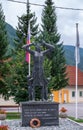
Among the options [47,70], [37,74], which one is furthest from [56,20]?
[37,74]

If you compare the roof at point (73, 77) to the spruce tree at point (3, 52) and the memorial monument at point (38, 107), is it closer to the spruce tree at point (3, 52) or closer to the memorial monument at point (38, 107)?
the spruce tree at point (3, 52)

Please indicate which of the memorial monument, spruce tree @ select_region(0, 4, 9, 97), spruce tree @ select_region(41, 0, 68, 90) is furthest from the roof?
the memorial monument

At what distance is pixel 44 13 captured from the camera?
152ft

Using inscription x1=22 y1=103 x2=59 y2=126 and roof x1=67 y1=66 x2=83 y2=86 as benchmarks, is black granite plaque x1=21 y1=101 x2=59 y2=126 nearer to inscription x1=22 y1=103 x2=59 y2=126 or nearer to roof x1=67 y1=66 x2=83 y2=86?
inscription x1=22 y1=103 x2=59 y2=126

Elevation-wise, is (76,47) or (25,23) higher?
(25,23)

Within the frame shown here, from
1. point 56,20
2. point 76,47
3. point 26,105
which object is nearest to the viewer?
point 26,105

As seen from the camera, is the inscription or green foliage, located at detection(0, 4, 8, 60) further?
green foliage, located at detection(0, 4, 8, 60)

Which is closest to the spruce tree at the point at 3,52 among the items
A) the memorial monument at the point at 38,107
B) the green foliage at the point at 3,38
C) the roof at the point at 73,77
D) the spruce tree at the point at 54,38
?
the green foliage at the point at 3,38

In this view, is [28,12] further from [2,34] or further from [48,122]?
[48,122]

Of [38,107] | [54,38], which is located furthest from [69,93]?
[38,107]

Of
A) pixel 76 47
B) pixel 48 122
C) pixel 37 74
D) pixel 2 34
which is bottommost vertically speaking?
pixel 48 122

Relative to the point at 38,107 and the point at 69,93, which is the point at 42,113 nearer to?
the point at 38,107

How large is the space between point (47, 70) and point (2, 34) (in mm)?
8892

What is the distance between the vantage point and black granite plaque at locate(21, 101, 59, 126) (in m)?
22.5
